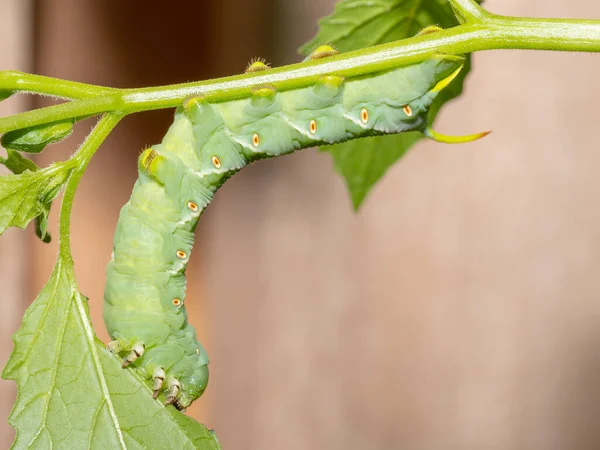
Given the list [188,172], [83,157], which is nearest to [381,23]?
[188,172]

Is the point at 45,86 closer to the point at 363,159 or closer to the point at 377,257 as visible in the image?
the point at 363,159

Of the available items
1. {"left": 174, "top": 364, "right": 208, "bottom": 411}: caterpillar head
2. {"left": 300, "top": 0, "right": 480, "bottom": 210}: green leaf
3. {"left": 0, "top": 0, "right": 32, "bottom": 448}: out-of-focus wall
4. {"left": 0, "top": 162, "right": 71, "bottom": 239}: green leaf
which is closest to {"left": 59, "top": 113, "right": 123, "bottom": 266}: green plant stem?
{"left": 0, "top": 162, "right": 71, "bottom": 239}: green leaf

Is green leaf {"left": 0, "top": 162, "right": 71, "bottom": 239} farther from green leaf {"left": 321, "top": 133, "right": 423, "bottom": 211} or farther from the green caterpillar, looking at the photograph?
green leaf {"left": 321, "top": 133, "right": 423, "bottom": 211}

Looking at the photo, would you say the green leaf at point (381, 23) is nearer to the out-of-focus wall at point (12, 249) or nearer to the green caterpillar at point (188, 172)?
the green caterpillar at point (188, 172)

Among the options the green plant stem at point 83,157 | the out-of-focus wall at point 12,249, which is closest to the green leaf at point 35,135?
the green plant stem at point 83,157

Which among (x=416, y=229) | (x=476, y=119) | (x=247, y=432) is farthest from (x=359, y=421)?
(x=476, y=119)

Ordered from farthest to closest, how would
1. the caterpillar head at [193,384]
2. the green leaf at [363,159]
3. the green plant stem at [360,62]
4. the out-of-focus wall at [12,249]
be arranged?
the out-of-focus wall at [12,249]
the green leaf at [363,159]
the caterpillar head at [193,384]
the green plant stem at [360,62]
